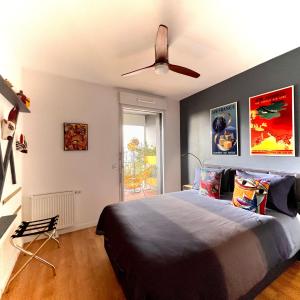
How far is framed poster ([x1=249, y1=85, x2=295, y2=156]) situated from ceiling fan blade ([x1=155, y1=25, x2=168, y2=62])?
168 centimetres

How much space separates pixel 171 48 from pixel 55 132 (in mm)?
2148

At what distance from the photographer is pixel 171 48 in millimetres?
2131

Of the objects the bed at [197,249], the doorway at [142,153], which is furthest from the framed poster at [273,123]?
the doorway at [142,153]

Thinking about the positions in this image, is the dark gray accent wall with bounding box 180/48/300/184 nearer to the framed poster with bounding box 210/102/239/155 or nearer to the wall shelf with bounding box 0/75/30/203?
the framed poster with bounding box 210/102/239/155

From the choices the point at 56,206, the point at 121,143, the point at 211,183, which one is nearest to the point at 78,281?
the point at 56,206

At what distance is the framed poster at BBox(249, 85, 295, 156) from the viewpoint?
2.26m

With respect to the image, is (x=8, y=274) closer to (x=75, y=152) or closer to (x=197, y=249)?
(x=75, y=152)

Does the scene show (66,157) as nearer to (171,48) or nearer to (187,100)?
(171,48)

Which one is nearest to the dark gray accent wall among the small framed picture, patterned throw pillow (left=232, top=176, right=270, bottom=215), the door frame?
the door frame

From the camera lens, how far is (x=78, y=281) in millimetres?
1775

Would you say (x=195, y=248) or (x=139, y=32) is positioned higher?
(x=139, y=32)

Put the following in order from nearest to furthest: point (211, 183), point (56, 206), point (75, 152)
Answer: point (211, 183)
point (56, 206)
point (75, 152)

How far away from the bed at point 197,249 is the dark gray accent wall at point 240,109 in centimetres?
94

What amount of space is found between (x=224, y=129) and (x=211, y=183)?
110 centimetres
